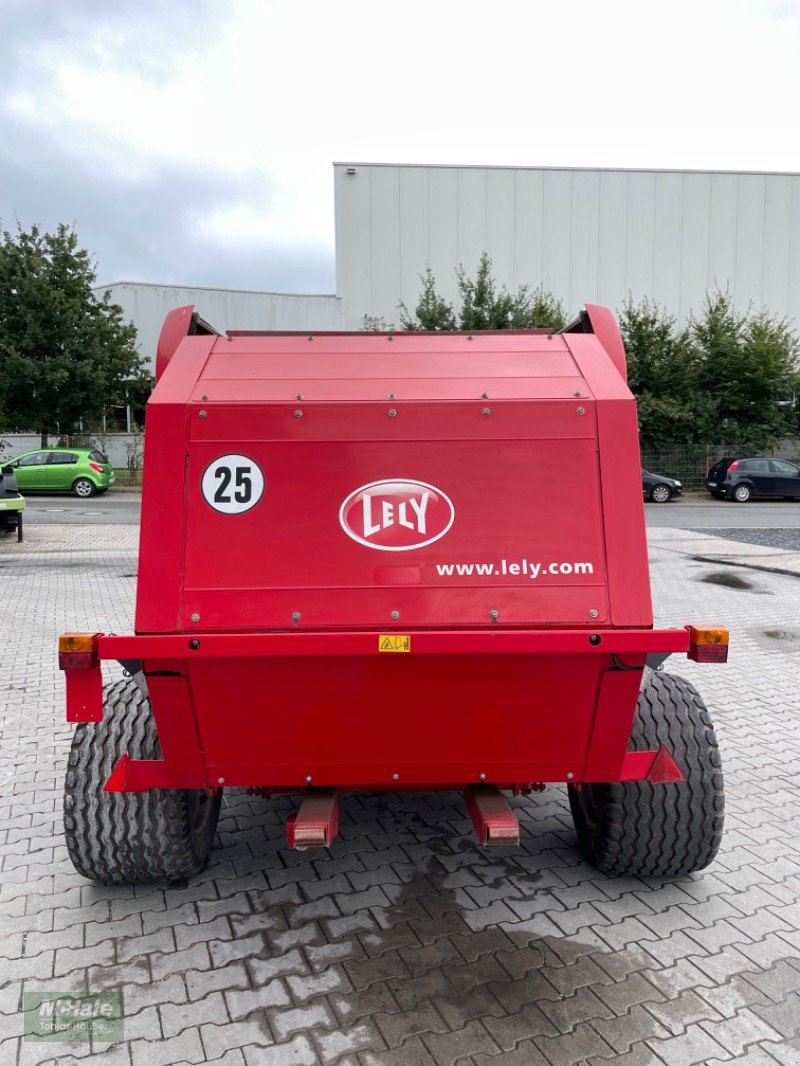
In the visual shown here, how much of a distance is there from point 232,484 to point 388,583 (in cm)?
62

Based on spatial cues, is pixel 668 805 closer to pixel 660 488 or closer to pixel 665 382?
pixel 660 488

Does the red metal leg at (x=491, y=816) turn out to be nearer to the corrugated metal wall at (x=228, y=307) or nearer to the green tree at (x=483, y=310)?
the green tree at (x=483, y=310)

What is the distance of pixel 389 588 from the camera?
110 inches

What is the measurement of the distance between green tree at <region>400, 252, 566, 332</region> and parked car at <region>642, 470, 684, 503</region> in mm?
6271

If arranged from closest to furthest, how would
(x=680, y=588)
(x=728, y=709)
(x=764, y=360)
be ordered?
1. (x=728, y=709)
2. (x=680, y=588)
3. (x=764, y=360)

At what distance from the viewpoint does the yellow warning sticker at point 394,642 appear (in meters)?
2.68

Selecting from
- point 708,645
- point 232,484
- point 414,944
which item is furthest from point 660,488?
point 232,484

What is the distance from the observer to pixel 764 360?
92.5ft

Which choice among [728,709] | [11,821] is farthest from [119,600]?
[728,709]

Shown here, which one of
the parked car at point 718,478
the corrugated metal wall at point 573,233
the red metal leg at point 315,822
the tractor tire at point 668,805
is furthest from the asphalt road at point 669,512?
the tractor tire at point 668,805

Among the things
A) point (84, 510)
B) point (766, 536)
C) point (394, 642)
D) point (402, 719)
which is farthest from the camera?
point (84, 510)

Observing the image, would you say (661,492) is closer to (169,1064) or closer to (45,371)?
(45,371)

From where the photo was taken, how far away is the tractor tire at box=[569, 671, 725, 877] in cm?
335

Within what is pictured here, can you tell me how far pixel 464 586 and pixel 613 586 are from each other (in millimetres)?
490
